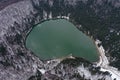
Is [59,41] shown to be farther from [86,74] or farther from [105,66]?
[86,74]

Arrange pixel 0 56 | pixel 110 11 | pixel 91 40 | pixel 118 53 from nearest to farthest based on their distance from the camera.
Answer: pixel 0 56, pixel 118 53, pixel 91 40, pixel 110 11

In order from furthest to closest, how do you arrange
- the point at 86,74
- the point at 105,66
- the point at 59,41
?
1. the point at 59,41
2. the point at 105,66
3. the point at 86,74

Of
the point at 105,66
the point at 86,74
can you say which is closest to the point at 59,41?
the point at 105,66

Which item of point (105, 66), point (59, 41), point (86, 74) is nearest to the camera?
point (86, 74)

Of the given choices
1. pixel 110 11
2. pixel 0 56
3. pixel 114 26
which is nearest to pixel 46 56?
pixel 0 56

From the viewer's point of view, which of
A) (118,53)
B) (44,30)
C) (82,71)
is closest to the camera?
(82,71)

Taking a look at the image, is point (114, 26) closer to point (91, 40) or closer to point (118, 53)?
point (91, 40)

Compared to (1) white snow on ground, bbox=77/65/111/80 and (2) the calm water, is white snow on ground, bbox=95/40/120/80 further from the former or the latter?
(1) white snow on ground, bbox=77/65/111/80

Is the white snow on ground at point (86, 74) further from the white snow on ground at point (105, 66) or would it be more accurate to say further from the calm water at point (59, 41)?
the calm water at point (59, 41)
